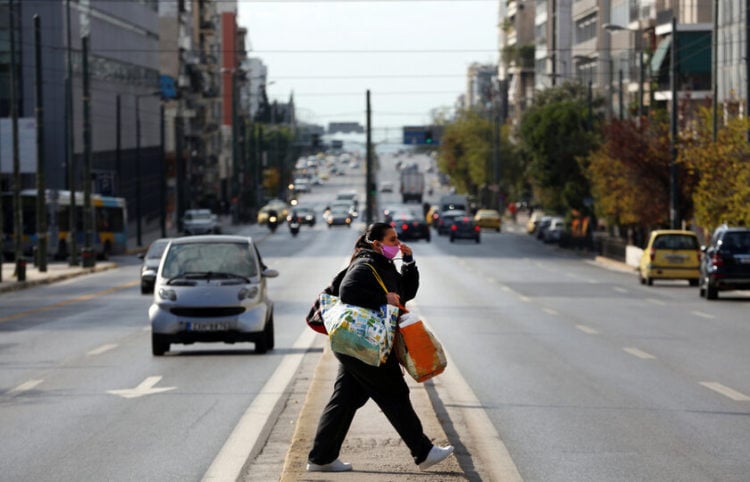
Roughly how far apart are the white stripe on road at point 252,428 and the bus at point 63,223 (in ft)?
171

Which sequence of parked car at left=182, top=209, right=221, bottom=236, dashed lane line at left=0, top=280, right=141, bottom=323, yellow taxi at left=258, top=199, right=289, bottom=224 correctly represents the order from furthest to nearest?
yellow taxi at left=258, top=199, right=289, bottom=224, parked car at left=182, top=209, right=221, bottom=236, dashed lane line at left=0, top=280, right=141, bottom=323

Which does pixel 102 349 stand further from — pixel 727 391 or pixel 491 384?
pixel 727 391

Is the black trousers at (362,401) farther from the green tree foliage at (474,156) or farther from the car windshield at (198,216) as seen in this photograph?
the green tree foliage at (474,156)

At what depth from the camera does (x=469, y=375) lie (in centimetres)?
2089

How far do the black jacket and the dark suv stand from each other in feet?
98.8

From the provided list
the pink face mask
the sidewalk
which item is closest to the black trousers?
the sidewalk

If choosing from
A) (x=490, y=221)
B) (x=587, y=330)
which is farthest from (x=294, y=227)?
(x=587, y=330)

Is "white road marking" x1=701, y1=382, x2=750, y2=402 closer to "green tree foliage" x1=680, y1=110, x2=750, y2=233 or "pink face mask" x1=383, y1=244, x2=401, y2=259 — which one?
"pink face mask" x1=383, y1=244, x2=401, y2=259

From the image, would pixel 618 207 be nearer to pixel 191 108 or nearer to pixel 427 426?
pixel 427 426

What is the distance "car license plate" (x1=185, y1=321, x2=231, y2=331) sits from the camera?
949 inches

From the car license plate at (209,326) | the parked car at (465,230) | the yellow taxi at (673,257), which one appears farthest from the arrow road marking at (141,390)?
the parked car at (465,230)

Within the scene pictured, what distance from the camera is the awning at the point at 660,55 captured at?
8906 cm

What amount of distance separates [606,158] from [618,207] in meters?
2.41

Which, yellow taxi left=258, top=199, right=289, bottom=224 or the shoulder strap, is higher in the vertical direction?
the shoulder strap
